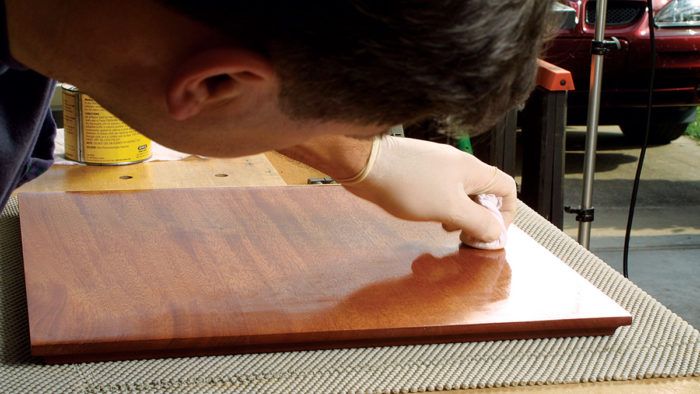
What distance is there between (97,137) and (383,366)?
824mm

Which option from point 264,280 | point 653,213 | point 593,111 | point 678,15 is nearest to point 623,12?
point 678,15

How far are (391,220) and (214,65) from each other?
725 mm

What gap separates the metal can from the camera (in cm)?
155

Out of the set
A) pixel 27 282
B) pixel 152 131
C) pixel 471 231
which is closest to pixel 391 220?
pixel 471 231

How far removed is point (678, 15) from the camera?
357cm

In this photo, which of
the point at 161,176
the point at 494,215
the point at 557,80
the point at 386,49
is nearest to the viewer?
the point at 386,49

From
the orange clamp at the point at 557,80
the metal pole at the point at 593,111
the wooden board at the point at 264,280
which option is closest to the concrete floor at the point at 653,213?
the metal pole at the point at 593,111

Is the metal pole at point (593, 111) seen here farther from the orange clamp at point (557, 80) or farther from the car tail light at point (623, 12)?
the car tail light at point (623, 12)

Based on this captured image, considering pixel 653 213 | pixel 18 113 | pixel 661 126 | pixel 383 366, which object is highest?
pixel 18 113

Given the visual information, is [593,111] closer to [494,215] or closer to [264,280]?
[494,215]

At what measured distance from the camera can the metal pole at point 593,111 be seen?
187 cm

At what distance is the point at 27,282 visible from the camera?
1.03 m

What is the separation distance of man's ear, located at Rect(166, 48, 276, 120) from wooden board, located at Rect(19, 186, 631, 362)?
1.20ft

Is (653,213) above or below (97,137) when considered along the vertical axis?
below
